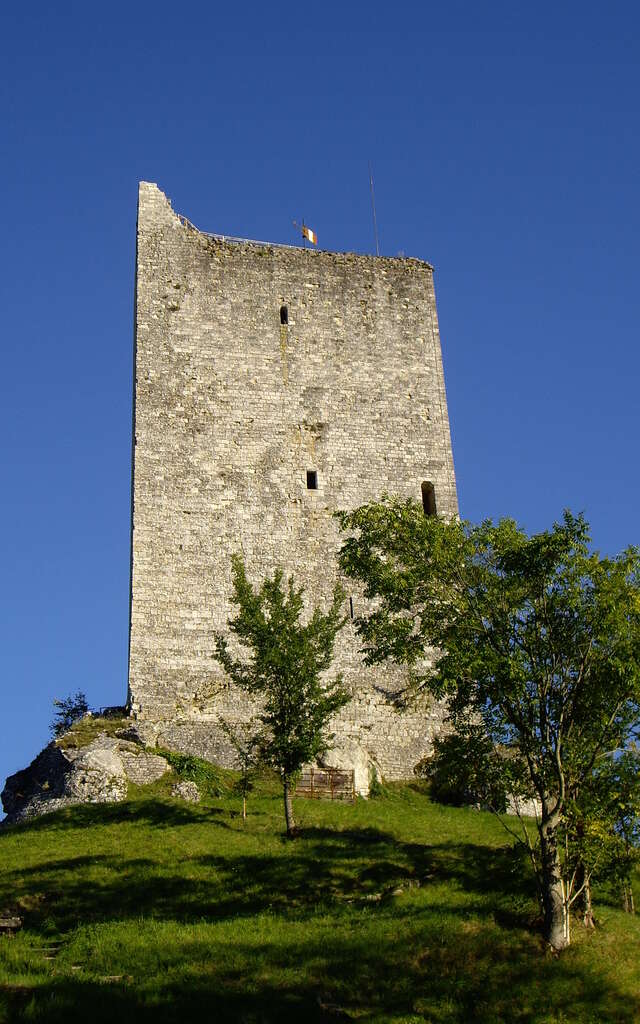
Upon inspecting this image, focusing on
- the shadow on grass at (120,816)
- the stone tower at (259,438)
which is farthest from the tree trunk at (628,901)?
the stone tower at (259,438)

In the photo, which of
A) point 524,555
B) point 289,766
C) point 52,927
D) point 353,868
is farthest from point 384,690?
point 52,927

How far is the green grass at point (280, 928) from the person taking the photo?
14.3 meters

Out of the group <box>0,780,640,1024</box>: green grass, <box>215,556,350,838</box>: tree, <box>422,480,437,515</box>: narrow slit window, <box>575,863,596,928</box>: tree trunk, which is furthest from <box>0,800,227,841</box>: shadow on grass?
<box>422,480,437,515</box>: narrow slit window

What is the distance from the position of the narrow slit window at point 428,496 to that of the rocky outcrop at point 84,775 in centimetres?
1017

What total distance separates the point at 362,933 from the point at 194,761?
10.3 m

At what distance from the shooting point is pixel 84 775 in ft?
81.2

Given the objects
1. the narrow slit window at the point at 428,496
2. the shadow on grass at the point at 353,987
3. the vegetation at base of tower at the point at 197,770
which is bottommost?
the shadow on grass at the point at 353,987

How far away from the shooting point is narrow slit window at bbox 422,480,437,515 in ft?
104

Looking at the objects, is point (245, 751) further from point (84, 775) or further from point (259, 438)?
point (259, 438)

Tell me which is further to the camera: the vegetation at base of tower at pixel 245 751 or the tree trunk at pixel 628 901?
the vegetation at base of tower at pixel 245 751

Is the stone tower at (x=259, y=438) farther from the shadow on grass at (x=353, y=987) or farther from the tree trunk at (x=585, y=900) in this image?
the shadow on grass at (x=353, y=987)

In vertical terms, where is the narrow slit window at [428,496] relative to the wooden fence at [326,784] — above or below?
above

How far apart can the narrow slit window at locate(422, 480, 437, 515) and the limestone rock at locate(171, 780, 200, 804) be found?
34.2 ft

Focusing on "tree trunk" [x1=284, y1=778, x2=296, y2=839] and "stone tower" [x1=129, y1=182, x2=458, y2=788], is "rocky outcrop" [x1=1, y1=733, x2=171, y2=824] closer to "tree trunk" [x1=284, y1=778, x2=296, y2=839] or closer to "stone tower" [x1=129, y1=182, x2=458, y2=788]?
"stone tower" [x1=129, y1=182, x2=458, y2=788]
